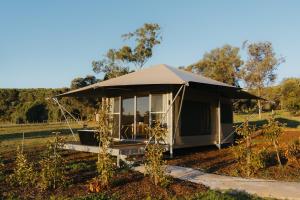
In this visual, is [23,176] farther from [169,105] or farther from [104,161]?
[169,105]

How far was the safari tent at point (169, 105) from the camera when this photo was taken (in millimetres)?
11602

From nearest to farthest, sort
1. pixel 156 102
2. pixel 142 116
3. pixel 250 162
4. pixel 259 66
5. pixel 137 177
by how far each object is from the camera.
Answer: pixel 137 177, pixel 250 162, pixel 156 102, pixel 142 116, pixel 259 66

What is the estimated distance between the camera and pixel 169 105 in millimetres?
11656

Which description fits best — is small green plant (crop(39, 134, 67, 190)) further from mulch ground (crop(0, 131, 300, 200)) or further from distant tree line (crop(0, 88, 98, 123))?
distant tree line (crop(0, 88, 98, 123))

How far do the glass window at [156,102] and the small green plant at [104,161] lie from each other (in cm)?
450

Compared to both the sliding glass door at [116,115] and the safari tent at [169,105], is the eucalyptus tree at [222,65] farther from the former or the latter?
the sliding glass door at [116,115]

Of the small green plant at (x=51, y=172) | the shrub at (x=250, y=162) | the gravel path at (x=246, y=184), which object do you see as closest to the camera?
the gravel path at (x=246, y=184)

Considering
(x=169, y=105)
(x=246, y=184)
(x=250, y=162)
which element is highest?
(x=169, y=105)

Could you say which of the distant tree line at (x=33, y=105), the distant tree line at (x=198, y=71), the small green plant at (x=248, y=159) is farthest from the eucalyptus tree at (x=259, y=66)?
the small green plant at (x=248, y=159)

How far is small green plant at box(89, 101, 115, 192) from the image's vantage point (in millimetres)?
6634

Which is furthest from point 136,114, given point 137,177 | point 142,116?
point 137,177

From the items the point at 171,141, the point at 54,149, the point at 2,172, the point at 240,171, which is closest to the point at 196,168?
the point at 240,171

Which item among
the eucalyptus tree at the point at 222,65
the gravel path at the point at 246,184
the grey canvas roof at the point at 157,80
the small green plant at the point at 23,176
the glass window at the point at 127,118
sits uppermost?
the eucalyptus tree at the point at 222,65

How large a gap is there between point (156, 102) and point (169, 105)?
2.30ft
